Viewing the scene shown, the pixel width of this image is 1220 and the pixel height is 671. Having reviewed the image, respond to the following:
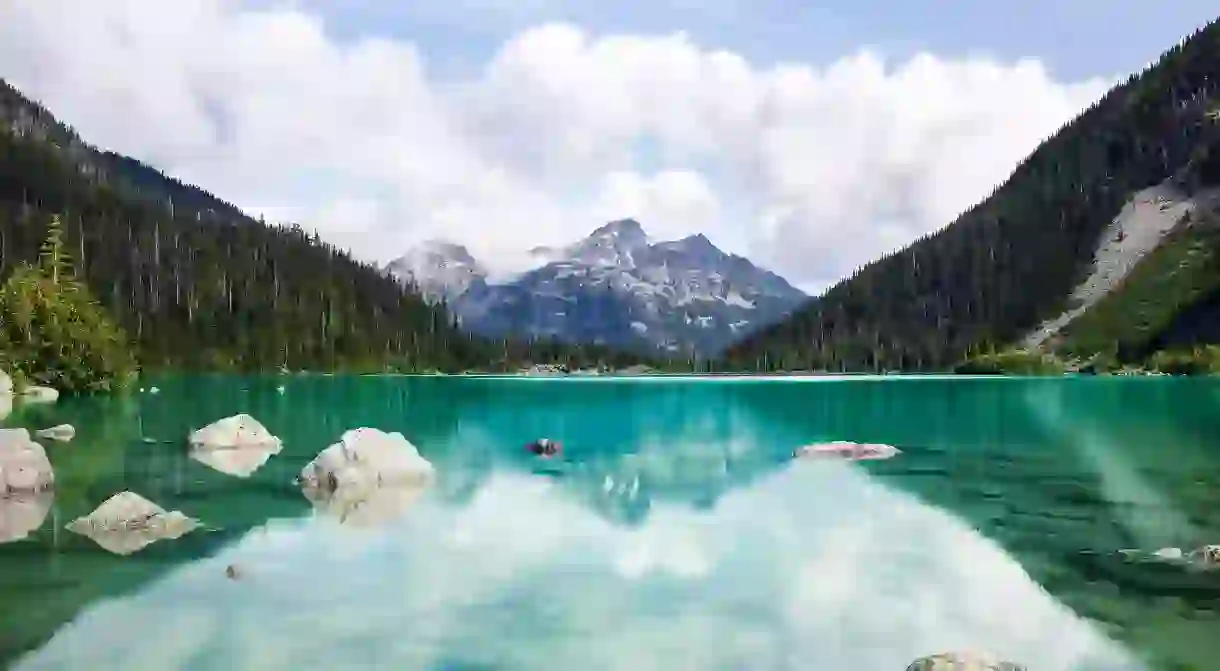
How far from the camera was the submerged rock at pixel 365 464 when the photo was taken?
37.1 m

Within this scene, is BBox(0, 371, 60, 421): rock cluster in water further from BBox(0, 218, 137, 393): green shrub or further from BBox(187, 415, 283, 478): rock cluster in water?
BBox(187, 415, 283, 478): rock cluster in water

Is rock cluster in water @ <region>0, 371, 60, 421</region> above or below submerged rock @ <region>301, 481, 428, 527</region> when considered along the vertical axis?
above

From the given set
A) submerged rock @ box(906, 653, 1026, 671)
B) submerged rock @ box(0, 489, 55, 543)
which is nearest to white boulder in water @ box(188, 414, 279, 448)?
submerged rock @ box(0, 489, 55, 543)

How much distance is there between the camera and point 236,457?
1836 inches

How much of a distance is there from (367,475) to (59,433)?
26.7m

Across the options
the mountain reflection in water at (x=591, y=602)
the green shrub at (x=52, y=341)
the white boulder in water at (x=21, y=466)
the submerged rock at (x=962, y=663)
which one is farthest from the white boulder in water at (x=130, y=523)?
the green shrub at (x=52, y=341)

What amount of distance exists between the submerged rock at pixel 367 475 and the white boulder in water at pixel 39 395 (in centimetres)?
6236

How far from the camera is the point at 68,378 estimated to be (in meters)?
100

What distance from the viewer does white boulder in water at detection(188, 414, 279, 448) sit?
163 ft

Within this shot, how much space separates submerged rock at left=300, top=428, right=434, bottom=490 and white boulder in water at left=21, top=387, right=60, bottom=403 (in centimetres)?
6218

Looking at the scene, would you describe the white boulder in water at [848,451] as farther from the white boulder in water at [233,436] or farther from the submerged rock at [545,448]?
the white boulder in water at [233,436]

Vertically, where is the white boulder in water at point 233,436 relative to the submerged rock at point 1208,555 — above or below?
above

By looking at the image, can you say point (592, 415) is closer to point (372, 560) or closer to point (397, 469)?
point (397, 469)

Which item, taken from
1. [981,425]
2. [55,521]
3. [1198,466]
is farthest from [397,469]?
[981,425]
